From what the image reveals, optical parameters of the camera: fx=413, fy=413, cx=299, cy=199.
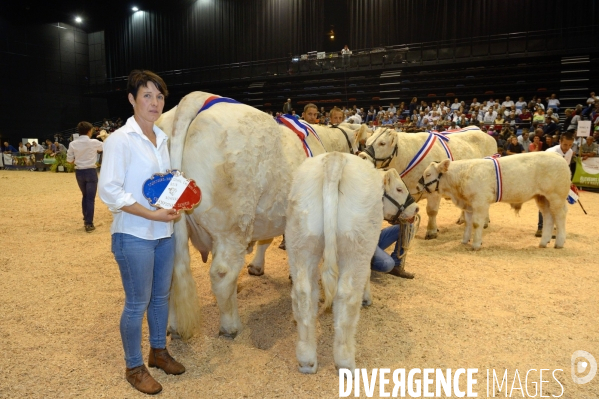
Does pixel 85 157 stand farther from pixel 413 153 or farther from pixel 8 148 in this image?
pixel 8 148

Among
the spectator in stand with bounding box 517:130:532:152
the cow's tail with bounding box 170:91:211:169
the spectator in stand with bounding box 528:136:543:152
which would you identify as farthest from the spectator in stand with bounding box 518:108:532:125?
the cow's tail with bounding box 170:91:211:169

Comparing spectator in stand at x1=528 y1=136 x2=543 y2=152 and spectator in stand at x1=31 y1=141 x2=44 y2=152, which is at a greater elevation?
spectator in stand at x1=31 y1=141 x2=44 y2=152

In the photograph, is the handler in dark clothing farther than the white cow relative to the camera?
Yes

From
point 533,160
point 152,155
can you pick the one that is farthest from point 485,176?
point 152,155

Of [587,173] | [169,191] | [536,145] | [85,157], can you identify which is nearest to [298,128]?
[169,191]

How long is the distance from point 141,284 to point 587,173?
47.8 feet

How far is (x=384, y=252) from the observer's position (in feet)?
15.6

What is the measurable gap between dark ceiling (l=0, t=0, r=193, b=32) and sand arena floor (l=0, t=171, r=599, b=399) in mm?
28890

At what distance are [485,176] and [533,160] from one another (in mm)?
813

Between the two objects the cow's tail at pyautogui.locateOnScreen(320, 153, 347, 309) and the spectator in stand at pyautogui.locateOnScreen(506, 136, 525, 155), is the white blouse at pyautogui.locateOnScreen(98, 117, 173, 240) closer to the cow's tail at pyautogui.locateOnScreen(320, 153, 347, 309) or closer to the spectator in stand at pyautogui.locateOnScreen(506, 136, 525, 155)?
the cow's tail at pyautogui.locateOnScreen(320, 153, 347, 309)

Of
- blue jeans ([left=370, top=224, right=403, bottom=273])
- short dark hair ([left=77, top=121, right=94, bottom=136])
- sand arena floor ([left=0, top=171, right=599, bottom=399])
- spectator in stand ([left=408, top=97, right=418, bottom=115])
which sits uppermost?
spectator in stand ([left=408, top=97, right=418, bottom=115])

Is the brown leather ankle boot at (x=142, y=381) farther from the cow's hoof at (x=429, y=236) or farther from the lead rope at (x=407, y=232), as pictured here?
the cow's hoof at (x=429, y=236)

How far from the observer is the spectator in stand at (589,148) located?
12859 mm

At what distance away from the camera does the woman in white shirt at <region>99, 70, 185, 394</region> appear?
2.47m
